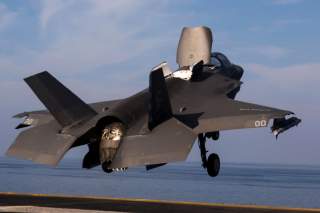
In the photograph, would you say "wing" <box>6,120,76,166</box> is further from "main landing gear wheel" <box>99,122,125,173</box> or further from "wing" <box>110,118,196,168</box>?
"wing" <box>110,118,196,168</box>

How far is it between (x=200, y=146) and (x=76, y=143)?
520cm

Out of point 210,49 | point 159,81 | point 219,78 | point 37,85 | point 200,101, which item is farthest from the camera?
point 210,49

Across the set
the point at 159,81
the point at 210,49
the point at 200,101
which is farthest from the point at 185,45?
the point at 159,81

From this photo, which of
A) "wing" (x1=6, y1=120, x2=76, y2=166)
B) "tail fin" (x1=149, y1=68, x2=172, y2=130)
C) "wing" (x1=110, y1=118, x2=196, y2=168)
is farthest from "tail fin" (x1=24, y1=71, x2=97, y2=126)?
"tail fin" (x1=149, y1=68, x2=172, y2=130)

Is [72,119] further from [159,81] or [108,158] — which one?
[159,81]

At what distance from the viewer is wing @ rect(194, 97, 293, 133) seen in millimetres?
19172

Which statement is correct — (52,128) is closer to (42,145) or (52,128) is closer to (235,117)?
(42,145)

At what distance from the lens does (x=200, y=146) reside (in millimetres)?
Answer: 21500

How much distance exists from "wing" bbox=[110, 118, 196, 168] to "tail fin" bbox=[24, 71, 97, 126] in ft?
7.14

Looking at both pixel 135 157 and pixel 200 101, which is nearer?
pixel 135 157

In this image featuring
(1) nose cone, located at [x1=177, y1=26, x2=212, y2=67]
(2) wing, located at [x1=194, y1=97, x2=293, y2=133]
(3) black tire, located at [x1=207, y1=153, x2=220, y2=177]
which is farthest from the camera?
(1) nose cone, located at [x1=177, y1=26, x2=212, y2=67]

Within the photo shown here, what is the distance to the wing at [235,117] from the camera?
755 inches

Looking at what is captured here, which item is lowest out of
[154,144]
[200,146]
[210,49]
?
[200,146]

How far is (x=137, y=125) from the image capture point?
62.2ft
